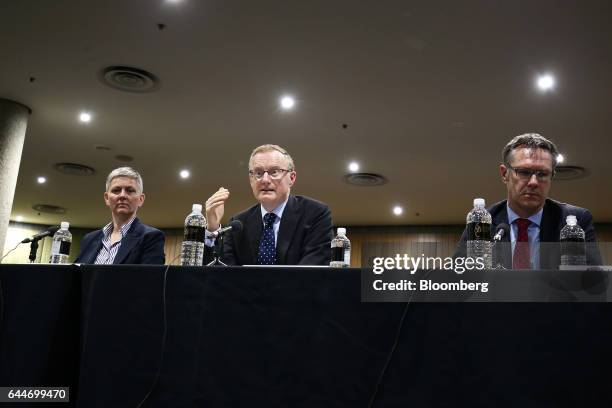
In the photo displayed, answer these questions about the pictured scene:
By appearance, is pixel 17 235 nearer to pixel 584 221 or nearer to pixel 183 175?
Answer: pixel 183 175

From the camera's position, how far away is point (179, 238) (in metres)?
13.4

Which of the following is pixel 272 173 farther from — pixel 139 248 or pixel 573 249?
pixel 573 249

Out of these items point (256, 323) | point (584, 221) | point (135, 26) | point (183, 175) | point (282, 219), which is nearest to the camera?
point (256, 323)

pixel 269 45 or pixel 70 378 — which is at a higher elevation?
pixel 269 45

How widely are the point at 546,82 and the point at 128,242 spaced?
14.5ft

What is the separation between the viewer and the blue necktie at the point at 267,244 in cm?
244

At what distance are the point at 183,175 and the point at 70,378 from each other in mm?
7634

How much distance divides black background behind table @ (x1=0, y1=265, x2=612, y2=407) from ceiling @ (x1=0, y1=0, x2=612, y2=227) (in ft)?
11.0

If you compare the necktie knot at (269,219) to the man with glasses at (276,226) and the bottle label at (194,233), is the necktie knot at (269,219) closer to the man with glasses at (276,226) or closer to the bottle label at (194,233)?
the man with glasses at (276,226)

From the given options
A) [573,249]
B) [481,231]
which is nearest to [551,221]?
[481,231]

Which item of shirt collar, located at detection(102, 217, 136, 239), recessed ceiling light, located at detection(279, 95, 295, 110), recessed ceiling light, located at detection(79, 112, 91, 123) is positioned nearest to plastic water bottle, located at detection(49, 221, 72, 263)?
shirt collar, located at detection(102, 217, 136, 239)

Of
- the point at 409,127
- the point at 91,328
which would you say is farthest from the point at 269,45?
the point at 91,328

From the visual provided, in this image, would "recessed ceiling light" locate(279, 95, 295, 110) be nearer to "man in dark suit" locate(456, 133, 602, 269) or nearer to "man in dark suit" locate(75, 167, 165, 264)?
"man in dark suit" locate(75, 167, 165, 264)

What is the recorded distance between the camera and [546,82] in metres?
5.26
